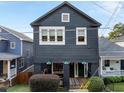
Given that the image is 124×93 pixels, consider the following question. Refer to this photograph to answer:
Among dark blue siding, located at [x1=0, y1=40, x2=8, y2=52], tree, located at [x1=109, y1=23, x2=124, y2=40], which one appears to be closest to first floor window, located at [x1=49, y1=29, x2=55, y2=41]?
dark blue siding, located at [x1=0, y1=40, x2=8, y2=52]

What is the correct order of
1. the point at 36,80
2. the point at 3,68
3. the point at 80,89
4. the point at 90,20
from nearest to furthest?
the point at 36,80, the point at 80,89, the point at 90,20, the point at 3,68

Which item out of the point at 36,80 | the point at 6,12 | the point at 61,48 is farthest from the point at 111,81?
the point at 6,12

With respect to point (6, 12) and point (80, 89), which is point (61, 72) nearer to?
point (80, 89)

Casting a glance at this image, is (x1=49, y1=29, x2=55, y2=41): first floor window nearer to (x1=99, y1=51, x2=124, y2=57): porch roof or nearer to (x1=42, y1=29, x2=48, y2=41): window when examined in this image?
(x1=42, y1=29, x2=48, y2=41): window

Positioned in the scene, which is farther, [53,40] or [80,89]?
[53,40]

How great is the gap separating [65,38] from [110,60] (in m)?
6.56

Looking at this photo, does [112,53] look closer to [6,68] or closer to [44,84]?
[6,68]

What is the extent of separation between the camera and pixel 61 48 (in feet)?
71.9

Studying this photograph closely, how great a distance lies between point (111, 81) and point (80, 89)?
12.1 ft

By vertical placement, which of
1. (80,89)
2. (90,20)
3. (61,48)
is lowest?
(80,89)

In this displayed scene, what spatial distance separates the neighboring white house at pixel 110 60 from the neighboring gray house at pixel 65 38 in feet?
6.36

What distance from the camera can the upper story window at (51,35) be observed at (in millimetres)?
21781

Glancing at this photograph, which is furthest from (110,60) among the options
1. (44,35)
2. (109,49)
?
(44,35)

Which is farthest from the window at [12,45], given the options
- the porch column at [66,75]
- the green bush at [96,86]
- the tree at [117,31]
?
the tree at [117,31]
